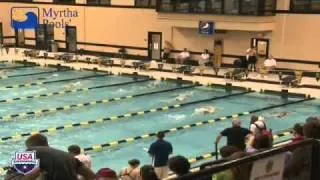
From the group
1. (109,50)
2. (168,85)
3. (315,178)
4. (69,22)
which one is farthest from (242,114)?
(69,22)

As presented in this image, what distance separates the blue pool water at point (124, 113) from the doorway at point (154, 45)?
6149 millimetres

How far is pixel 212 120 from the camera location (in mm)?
17531

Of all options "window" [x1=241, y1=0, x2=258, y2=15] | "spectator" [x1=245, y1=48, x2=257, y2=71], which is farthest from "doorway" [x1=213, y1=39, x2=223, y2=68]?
"window" [x1=241, y1=0, x2=258, y2=15]

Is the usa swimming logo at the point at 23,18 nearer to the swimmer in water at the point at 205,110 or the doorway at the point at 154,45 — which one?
the doorway at the point at 154,45

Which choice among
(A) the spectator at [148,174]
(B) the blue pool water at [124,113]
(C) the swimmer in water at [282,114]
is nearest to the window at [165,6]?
(B) the blue pool water at [124,113]

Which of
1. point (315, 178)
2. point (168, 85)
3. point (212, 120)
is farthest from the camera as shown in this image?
point (168, 85)

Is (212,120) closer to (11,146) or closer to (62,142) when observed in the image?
(62,142)

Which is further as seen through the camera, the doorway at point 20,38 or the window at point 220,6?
the doorway at point 20,38

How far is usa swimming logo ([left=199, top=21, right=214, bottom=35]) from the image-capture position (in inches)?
1114

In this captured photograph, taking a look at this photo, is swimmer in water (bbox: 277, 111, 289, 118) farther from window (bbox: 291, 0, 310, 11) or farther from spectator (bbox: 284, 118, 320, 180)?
spectator (bbox: 284, 118, 320, 180)

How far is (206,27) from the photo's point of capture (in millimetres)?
28469

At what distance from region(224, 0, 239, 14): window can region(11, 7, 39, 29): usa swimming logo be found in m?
13.2

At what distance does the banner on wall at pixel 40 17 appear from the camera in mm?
33987

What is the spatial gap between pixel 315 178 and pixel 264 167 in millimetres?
991
